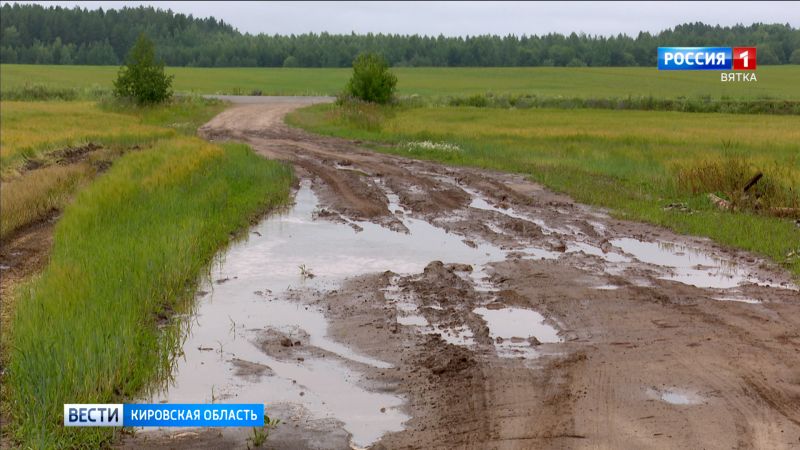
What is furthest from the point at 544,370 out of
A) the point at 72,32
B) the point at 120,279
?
the point at 72,32

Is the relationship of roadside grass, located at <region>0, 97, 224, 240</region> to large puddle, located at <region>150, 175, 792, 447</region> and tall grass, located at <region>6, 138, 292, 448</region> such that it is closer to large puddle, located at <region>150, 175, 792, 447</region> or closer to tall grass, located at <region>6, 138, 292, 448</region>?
tall grass, located at <region>6, 138, 292, 448</region>

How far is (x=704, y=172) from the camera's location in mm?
19953

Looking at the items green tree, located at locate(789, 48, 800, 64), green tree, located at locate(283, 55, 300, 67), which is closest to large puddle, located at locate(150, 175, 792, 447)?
green tree, located at locate(789, 48, 800, 64)

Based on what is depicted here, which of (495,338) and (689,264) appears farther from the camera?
(689,264)

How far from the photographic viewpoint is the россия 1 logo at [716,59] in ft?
300

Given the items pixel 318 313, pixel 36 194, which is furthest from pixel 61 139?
pixel 318 313

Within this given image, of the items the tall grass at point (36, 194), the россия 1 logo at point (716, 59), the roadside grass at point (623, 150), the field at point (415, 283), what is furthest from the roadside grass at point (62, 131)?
the россия 1 logo at point (716, 59)

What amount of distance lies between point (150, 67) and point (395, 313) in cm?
3926

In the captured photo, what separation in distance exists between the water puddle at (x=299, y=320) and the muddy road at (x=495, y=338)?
0.03 m

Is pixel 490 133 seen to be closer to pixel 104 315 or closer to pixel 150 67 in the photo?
pixel 150 67

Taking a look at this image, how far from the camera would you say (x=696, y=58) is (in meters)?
99.8

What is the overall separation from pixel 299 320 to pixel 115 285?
2.22m

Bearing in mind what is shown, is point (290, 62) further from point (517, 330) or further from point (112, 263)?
point (517, 330)

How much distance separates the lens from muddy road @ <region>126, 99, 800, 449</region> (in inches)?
279
